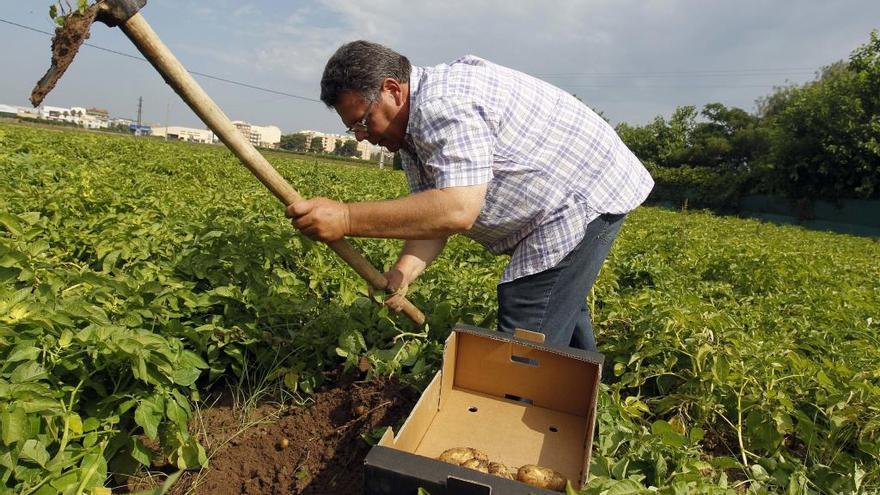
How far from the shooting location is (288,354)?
2.64 m

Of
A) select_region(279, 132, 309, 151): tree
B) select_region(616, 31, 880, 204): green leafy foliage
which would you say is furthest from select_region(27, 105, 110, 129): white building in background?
select_region(616, 31, 880, 204): green leafy foliage

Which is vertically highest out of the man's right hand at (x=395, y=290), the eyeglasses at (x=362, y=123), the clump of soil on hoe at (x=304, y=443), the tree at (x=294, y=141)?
the tree at (x=294, y=141)

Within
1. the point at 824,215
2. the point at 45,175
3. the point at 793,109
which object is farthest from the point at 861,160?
the point at 45,175

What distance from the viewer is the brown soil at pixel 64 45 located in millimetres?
1659

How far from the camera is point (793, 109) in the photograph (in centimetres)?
2667

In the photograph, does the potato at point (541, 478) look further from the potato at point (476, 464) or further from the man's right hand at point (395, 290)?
the man's right hand at point (395, 290)

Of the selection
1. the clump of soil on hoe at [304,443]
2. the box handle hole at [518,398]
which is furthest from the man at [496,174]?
the clump of soil on hoe at [304,443]

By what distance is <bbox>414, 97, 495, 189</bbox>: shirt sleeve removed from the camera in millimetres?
1879

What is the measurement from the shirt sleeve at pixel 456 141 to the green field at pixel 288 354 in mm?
755

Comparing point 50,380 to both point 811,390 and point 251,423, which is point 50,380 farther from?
point 811,390

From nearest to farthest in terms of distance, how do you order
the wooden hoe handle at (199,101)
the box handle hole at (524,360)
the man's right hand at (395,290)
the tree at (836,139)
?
the wooden hoe handle at (199,101) → the box handle hole at (524,360) → the man's right hand at (395,290) → the tree at (836,139)

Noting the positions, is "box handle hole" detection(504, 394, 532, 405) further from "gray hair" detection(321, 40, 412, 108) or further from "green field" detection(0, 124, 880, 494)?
"gray hair" detection(321, 40, 412, 108)

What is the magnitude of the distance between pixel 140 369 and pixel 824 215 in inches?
1149

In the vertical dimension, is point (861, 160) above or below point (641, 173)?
above
